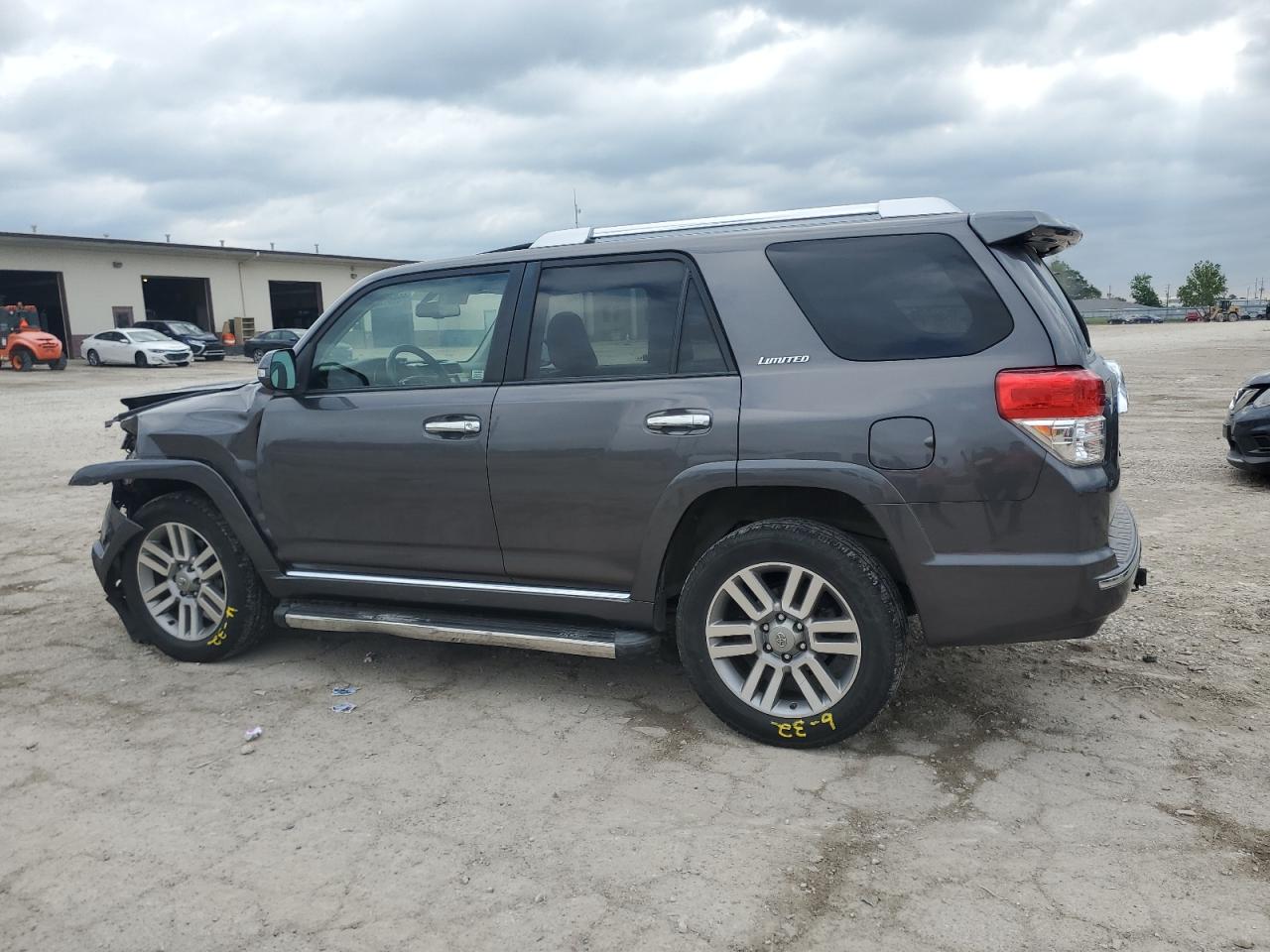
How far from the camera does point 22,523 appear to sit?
7754 millimetres

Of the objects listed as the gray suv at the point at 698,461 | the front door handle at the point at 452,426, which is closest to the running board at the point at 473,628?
the gray suv at the point at 698,461

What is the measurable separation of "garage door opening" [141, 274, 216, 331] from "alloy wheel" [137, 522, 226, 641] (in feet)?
130

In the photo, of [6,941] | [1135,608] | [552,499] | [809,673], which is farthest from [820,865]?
[1135,608]

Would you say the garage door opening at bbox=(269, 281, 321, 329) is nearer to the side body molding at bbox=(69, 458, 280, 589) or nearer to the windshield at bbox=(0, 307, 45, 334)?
the windshield at bbox=(0, 307, 45, 334)

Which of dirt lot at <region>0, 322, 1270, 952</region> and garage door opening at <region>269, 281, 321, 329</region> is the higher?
garage door opening at <region>269, 281, 321, 329</region>

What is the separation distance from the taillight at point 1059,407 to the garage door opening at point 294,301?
150 ft

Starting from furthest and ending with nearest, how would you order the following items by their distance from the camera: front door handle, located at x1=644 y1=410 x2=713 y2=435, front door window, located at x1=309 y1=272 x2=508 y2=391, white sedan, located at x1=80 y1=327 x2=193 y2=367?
white sedan, located at x1=80 y1=327 x2=193 y2=367 < front door window, located at x1=309 y1=272 x2=508 y2=391 < front door handle, located at x1=644 y1=410 x2=713 y2=435

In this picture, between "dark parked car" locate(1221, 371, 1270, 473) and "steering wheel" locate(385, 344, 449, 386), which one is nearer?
"steering wheel" locate(385, 344, 449, 386)

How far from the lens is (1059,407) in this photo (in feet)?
10.5

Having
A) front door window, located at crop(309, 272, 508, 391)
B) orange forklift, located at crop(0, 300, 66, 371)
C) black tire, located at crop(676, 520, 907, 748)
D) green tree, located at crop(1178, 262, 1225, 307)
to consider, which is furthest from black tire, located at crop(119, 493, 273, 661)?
green tree, located at crop(1178, 262, 1225, 307)

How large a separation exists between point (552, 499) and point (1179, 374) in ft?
70.4

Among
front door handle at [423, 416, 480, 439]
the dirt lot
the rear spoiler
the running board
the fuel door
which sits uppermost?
the rear spoiler

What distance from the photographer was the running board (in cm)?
380

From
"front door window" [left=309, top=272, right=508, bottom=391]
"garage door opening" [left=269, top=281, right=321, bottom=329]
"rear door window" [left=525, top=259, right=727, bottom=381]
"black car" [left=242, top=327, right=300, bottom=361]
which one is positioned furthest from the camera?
"garage door opening" [left=269, top=281, right=321, bottom=329]
